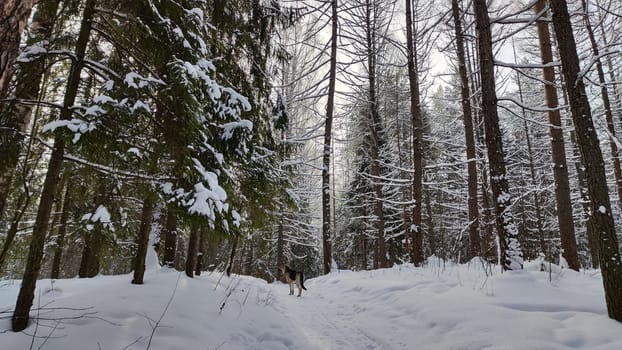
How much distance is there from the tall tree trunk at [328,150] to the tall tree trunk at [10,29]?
1008cm

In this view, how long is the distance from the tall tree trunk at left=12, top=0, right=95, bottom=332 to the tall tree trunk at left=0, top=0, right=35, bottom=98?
1983mm


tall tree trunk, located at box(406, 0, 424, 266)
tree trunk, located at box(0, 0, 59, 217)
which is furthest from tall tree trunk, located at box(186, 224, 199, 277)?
tall tree trunk, located at box(406, 0, 424, 266)

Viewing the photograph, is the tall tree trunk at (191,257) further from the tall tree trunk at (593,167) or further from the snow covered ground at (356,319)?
the tall tree trunk at (593,167)

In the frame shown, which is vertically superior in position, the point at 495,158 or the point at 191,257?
the point at 495,158

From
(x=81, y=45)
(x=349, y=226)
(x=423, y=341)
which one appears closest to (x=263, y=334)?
(x=423, y=341)

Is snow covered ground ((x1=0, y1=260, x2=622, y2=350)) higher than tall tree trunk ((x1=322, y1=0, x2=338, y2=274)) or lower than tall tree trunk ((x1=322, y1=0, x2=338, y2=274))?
lower

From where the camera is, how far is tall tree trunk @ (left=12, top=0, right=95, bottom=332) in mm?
3184

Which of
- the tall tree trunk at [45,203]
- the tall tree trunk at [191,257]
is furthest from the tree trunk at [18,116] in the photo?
the tall tree trunk at [191,257]

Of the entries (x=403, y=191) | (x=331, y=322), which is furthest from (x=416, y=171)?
(x=403, y=191)

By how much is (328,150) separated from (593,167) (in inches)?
350

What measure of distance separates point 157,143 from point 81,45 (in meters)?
1.44

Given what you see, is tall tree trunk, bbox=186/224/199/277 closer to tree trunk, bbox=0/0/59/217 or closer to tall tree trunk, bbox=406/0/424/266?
tree trunk, bbox=0/0/59/217

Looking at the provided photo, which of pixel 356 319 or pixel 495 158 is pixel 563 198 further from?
pixel 356 319

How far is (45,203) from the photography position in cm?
349
